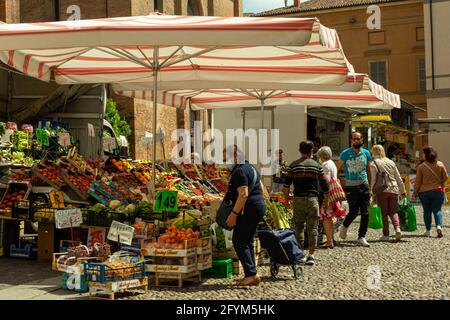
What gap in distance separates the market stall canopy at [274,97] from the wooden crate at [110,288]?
190 inches

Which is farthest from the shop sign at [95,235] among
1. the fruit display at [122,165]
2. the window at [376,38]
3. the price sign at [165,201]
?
the window at [376,38]

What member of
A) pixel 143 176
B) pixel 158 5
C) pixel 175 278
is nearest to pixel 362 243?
pixel 143 176

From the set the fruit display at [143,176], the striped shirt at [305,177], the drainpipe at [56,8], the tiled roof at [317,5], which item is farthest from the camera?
the tiled roof at [317,5]

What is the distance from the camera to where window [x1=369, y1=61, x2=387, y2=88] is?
Answer: 42.7m

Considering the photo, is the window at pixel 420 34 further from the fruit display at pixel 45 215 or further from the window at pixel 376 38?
the fruit display at pixel 45 215

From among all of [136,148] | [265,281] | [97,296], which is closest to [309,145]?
[265,281]

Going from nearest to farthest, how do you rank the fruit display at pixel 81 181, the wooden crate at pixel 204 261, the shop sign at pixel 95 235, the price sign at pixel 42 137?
the wooden crate at pixel 204 261 < the shop sign at pixel 95 235 < the fruit display at pixel 81 181 < the price sign at pixel 42 137

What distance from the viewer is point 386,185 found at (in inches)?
433

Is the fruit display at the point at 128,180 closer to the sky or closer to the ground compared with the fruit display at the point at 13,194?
closer to the sky

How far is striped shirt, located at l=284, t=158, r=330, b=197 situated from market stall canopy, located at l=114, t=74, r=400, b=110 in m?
2.42

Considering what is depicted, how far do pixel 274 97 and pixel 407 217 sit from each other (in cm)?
338

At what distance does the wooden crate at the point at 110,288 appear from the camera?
6.49 meters

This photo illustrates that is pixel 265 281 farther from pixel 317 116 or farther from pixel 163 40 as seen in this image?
pixel 317 116

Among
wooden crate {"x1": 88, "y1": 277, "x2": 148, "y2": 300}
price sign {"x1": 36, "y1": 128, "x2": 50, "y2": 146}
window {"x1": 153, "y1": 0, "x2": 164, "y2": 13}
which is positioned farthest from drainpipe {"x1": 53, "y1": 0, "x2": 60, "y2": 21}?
wooden crate {"x1": 88, "y1": 277, "x2": 148, "y2": 300}
